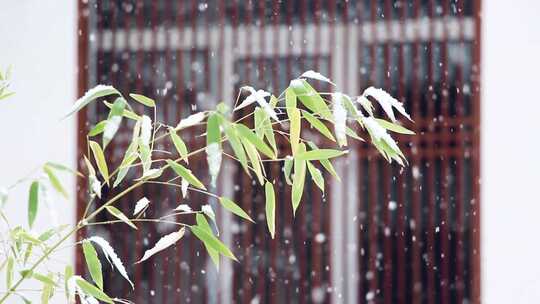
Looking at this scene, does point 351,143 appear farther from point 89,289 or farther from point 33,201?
point 33,201

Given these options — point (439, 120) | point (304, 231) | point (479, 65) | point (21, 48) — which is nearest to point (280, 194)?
point (304, 231)

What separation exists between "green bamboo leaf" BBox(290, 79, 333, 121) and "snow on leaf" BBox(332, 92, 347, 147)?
0.10 ft

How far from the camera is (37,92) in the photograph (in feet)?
11.5

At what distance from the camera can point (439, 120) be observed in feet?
10.9

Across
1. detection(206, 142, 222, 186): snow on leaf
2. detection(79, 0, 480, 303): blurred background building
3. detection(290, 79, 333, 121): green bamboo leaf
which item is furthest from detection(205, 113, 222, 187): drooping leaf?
detection(79, 0, 480, 303): blurred background building

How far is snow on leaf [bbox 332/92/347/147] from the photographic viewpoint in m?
1.26

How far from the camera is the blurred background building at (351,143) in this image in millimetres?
3195

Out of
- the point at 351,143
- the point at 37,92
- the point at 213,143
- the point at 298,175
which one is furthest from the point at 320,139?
the point at 213,143

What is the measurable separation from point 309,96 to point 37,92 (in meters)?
2.38

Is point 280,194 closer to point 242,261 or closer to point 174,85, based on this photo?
point 242,261
